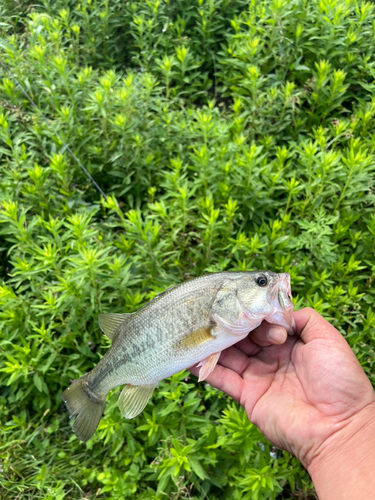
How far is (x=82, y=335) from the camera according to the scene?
3.65 metres

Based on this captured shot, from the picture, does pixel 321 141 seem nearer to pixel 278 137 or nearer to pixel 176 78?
pixel 278 137

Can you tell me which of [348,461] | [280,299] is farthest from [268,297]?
[348,461]

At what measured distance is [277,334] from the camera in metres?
2.43

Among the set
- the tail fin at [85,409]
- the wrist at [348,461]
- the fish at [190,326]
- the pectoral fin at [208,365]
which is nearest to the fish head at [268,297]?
the fish at [190,326]

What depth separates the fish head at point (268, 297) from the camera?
2.34m

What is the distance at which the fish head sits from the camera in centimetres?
234

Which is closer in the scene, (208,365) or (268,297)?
(268,297)

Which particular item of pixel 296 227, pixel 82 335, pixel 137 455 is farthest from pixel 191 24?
pixel 137 455

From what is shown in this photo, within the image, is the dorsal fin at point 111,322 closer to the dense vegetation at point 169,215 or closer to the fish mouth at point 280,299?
the dense vegetation at point 169,215

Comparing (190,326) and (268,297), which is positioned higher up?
(268,297)

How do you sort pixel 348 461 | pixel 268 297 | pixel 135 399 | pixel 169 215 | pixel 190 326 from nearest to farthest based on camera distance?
1. pixel 348 461
2. pixel 268 297
3. pixel 190 326
4. pixel 135 399
5. pixel 169 215

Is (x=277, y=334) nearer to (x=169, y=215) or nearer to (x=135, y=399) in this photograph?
(x=135, y=399)

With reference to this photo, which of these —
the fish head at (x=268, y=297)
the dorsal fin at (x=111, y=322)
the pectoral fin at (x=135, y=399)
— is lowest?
the pectoral fin at (x=135, y=399)

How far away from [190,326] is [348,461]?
1208 millimetres
